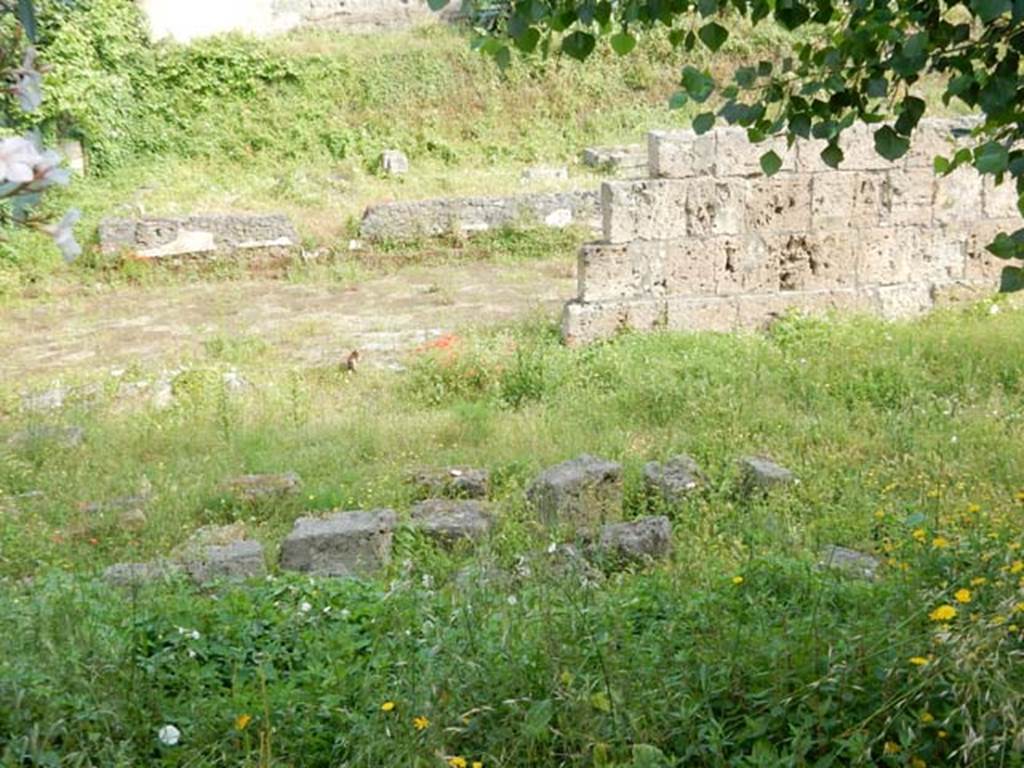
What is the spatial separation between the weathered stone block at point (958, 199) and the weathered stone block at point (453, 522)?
6.49 metres

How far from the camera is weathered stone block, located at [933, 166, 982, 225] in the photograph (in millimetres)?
11234

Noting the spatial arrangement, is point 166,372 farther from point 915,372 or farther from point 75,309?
point 915,372

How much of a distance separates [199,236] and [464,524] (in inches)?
391

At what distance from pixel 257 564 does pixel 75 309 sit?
865cm

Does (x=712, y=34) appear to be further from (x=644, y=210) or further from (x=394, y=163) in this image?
(x=394, y=163)

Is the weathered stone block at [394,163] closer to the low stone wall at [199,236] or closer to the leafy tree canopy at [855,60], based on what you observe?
the low stone wall at [199,236]

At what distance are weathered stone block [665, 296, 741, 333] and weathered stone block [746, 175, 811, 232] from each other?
732mm

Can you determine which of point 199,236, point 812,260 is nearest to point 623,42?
point 812,260

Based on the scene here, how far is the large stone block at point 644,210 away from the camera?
10.7m

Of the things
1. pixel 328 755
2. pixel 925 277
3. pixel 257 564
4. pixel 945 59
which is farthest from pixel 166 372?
pixel 945 59

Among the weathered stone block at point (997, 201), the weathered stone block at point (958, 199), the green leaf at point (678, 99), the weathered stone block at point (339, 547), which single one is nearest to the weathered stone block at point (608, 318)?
the weathered stone block at point (958, 199)

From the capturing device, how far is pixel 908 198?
36.7 feet

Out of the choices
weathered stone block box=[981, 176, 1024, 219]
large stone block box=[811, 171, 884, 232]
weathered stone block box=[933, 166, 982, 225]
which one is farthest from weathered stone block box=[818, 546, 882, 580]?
weathered stone block box=[981, 176, 1024, 219]

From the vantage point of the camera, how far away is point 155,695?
367cm
